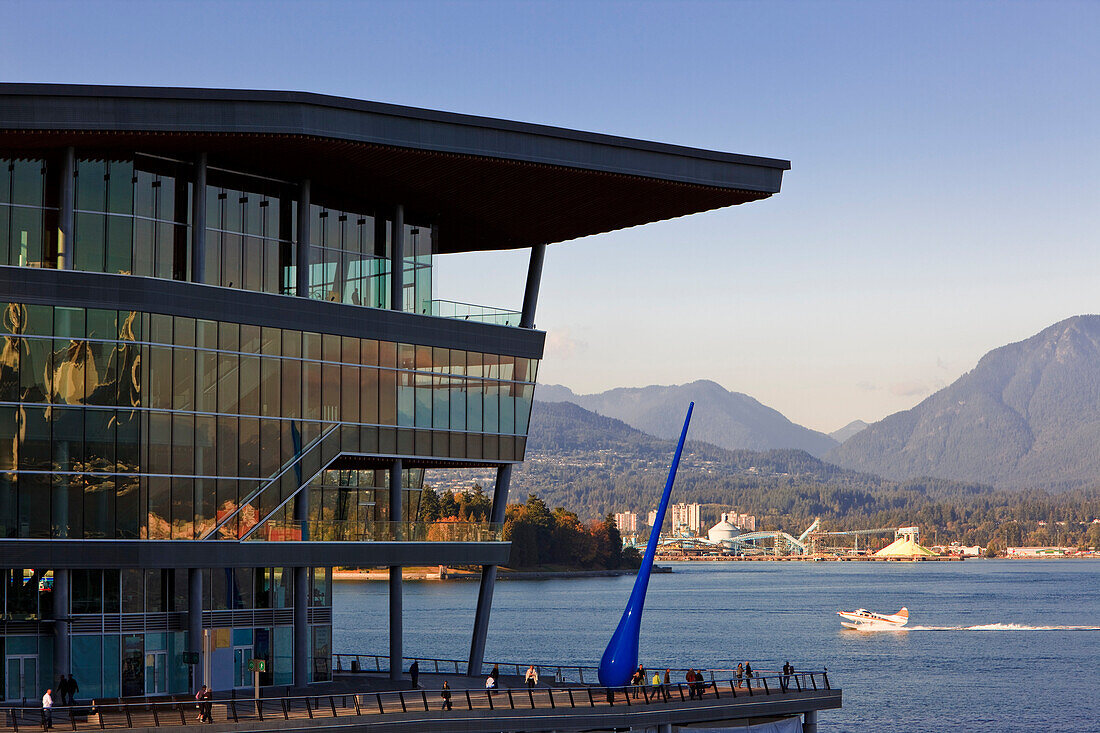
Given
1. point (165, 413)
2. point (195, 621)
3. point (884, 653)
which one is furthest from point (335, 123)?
point (884, 653)

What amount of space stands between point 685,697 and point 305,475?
57.1 feet

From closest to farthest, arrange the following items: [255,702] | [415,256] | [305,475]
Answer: [255,702] → [305,475] → [415,256]

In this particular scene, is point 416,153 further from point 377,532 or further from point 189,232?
point 377,532

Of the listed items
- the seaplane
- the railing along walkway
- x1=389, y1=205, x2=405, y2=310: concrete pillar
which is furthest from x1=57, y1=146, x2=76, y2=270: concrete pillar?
the seaplane

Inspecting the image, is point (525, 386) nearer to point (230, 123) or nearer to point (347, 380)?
point (347, 380)

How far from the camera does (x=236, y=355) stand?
54.7 meters

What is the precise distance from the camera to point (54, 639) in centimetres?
5134

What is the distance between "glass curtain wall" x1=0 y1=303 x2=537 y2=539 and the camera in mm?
50594

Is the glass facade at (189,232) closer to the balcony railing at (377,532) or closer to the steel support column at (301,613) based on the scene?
the steel support column at (301,613)

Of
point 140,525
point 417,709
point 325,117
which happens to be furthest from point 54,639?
point 325,117

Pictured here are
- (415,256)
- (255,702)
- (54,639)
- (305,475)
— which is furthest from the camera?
(415,256)

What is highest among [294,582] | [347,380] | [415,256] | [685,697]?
[415,256]

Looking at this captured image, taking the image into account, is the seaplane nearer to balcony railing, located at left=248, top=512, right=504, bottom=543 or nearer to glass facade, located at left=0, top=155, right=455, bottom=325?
balcony railing, located at left=248, top=512, right=504, bottom=543

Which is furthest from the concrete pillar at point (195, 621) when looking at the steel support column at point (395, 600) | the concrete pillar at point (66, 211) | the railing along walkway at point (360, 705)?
the concrete pillar at point (66, 211)
